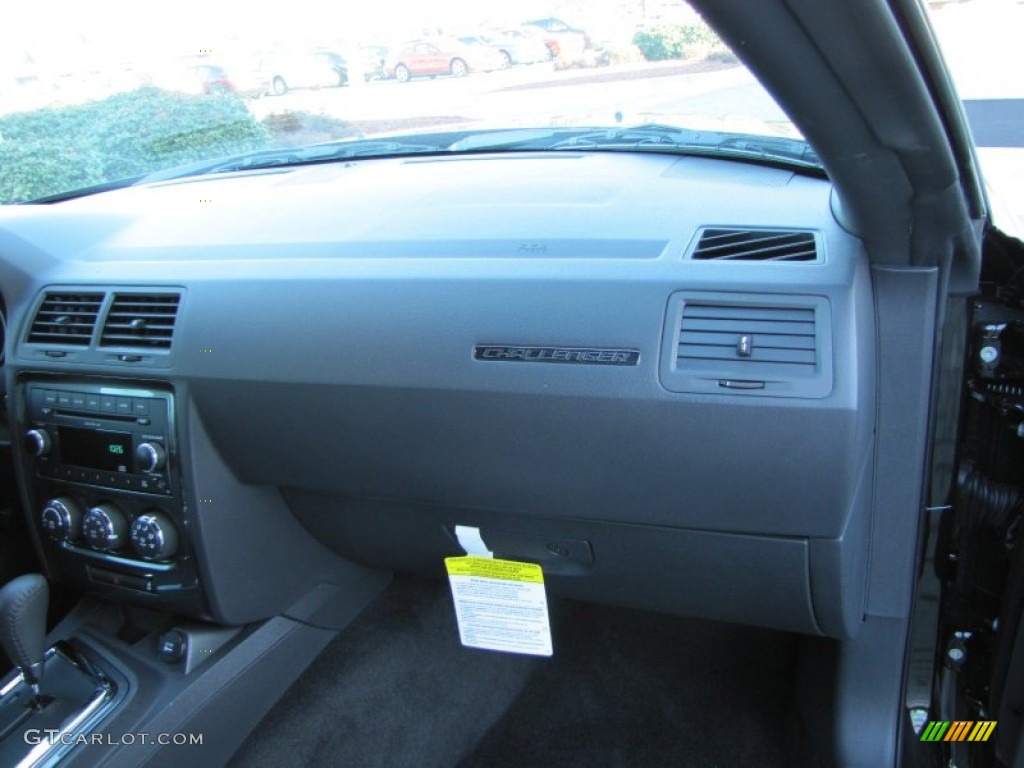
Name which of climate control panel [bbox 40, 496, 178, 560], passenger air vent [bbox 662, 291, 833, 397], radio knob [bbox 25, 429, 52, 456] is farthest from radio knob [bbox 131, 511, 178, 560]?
passenger air vent [bbox 662, 291, 833, 397]

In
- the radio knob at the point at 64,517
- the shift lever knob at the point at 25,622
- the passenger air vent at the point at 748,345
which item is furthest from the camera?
the radio knob at the point at 64,517

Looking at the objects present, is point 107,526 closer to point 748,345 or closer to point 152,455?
point 152,455

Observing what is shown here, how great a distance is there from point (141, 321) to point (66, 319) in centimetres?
25

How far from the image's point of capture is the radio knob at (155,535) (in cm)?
190

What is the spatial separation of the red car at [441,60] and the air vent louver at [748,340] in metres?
1.06

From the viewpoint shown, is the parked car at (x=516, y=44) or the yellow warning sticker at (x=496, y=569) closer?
the yellow warning sticker at (x=496, y=569)

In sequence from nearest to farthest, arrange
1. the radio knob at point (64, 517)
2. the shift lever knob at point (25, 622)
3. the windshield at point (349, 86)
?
the shift lever knob at point (25, 622)
the windshield at point (349, 86)
the radio knob at point (64, 517)

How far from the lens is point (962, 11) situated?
5.02ft

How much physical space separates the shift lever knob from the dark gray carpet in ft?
2.02

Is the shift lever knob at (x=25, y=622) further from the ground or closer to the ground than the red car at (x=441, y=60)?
closer to the ground

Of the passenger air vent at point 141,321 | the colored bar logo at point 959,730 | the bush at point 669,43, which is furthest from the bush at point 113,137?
the colored bar logo at point 959,730

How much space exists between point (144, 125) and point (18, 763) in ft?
5.13

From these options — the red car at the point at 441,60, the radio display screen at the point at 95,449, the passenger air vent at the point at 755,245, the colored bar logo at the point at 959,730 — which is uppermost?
the red car at the point at 441,60

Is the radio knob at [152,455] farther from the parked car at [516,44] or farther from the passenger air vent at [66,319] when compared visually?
the parked car at [516,44]
